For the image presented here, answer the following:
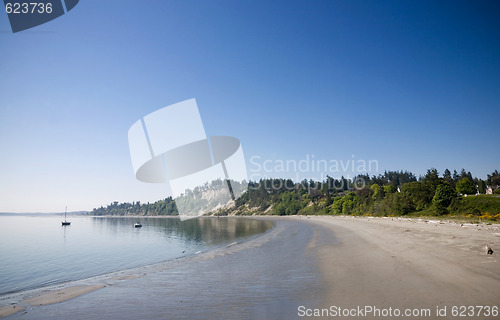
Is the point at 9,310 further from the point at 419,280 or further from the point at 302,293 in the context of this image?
the point at 419,280

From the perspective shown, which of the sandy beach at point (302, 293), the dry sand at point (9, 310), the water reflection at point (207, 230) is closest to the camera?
the sandy beach at point (302, 293)

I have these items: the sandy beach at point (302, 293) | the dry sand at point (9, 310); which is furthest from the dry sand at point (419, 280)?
the dry sand at point (9, 310)

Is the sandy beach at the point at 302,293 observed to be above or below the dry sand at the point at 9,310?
above

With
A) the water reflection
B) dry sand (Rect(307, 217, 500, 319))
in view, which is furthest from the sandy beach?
the water reflection

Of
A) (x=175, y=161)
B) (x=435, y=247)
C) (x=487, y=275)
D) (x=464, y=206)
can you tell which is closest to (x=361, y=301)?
(x=487, y=275)

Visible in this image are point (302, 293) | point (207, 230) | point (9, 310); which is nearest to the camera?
point (302, 293)

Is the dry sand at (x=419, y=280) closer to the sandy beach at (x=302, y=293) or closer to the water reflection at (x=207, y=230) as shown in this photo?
the sandy beach at (x=302, y=293)

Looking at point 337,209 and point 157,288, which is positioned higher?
point 157,288

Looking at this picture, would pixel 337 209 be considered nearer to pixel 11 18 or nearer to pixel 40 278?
pixel 40 278

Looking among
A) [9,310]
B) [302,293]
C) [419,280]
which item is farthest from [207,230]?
[419,280]

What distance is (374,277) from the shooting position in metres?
11.2

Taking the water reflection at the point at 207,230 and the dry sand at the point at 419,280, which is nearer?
the dry sand at the point at 419,280

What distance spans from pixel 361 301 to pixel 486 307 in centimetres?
314

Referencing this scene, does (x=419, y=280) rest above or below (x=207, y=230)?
above
